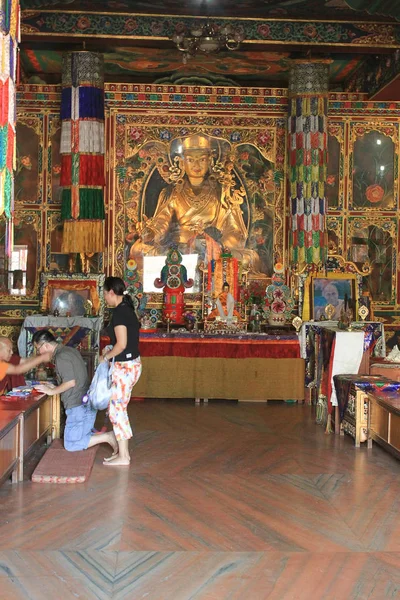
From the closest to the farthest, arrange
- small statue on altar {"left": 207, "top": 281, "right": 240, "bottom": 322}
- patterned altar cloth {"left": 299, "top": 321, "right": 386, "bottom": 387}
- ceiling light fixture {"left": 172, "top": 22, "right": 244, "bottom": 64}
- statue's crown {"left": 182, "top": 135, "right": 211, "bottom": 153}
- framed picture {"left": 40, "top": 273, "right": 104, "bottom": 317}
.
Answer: patterned altar cloth {"left": 299, "top": 321, "right": 386, "bottom": 387}
ceiling light fixture {"left": 172, "top": 22, "right": 244, "bottom": 64}
small statue on altar {"left": 207, "top": 281, "right": 240, "bottom": 322}
framed picture {"left": 40, "top": 273, "right": 104, "bottom": 317}
statue's crown {"left": 182, "top": 135, "right": 211, "bottom": 153}

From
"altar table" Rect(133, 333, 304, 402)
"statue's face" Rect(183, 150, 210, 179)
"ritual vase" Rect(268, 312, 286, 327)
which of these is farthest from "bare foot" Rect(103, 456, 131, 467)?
"statue's face" Rect(183, 150, 210, 179)

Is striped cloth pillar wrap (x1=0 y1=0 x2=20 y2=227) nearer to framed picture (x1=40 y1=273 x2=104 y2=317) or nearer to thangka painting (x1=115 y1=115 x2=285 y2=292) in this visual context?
framed picture (x1=40 y1=273 x2=104 y2=317)

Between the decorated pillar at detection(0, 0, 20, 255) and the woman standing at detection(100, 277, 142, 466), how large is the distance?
1.16m

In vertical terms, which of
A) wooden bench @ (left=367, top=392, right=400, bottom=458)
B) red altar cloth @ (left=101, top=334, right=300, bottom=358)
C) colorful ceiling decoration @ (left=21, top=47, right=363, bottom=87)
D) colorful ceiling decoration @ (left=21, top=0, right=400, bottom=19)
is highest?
colorful ceiling decoration @ (left=21, top=0, right=400, bottom=19)

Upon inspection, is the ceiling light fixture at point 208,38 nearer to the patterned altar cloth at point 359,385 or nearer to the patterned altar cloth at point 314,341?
the patterned altar cloth at point 314,341

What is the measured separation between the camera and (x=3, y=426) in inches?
190

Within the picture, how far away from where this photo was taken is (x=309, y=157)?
413 inches

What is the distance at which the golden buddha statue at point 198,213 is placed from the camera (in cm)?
1127

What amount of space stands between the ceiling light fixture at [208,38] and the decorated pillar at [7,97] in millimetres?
4025

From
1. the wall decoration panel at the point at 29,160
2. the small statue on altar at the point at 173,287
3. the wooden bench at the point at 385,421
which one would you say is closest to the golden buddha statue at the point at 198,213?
the small statue on altar at the point at 173,287

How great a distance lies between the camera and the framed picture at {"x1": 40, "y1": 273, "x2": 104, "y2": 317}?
10305 mm

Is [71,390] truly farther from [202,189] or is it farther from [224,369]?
[202,189]

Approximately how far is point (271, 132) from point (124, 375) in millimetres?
6394

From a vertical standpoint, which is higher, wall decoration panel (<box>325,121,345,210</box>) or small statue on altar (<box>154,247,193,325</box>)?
wall decoration panel (<box>325,121,345,210</box>)
